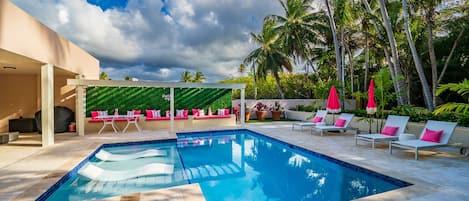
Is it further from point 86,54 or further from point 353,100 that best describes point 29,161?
point 353,100

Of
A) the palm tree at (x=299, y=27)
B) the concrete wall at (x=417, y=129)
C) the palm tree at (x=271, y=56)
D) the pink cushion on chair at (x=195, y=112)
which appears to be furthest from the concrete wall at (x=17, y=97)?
the palm tree at (x=299, y=27)

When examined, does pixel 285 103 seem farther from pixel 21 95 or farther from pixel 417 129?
pixel 21 95

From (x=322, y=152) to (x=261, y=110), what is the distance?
994 centimetres

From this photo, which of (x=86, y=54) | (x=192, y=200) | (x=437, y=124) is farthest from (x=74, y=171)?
(x=437, y=124)

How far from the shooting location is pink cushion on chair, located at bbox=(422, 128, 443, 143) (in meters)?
6.63

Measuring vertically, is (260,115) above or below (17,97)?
below

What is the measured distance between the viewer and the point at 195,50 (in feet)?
60.9

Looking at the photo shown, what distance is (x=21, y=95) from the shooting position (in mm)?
11531

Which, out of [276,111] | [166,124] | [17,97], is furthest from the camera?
[276,111]

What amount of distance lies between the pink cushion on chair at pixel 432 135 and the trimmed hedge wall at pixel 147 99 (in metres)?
10.1

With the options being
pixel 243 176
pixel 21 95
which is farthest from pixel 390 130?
pixel 21 95

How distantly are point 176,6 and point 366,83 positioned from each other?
1396 cm

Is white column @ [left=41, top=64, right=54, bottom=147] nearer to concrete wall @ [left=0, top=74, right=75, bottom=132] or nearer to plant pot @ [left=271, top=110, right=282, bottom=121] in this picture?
concrete wall @ [left=0, top=74, right=75, bottom=132]

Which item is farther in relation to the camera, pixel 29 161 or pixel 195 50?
pixel 195 50
